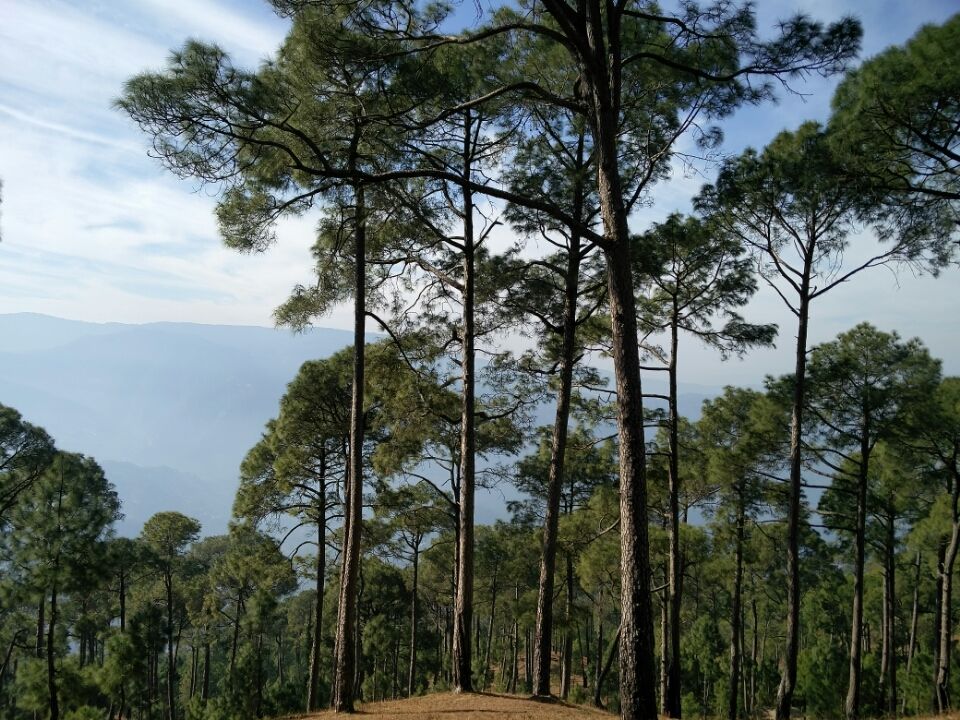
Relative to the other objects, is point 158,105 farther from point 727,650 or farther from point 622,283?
point 727,650

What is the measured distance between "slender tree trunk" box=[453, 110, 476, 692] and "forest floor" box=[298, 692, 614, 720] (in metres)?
0.52

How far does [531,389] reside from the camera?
33.7ft

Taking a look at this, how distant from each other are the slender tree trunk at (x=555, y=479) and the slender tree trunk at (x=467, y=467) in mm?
1070

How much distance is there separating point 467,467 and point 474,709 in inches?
120

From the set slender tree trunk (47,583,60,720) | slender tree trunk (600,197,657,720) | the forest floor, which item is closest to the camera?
slender tree trunk (600,197,657,720)

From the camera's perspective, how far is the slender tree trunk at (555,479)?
8703 millimetres

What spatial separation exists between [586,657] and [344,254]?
1081 inches

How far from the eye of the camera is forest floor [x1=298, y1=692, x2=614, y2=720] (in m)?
7.04

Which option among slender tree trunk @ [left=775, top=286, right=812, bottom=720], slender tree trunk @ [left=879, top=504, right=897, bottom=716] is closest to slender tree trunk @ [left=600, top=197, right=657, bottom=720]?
slender tree trunk @ [left=775, top=286, right=812, bottom=720]

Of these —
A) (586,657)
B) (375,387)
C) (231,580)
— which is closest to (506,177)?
(375,387)

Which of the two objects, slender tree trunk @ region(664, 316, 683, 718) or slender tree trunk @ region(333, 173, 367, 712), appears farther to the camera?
slender tree trunk @ region(664, 316, 683, 718)

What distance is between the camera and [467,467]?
8.53m

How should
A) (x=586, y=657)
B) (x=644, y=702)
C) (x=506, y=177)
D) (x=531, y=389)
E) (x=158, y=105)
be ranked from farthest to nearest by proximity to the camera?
(x=586, y=657) → (x=531, y=389) → (x=506, y=177) → (x=158, y=105) → (x=644, y=702)

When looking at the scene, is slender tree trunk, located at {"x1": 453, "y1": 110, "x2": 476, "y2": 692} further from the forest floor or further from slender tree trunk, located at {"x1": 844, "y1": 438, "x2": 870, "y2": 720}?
slender tree trunk, located at {"x1": 844, "y1": 438, "x2": 870, "y2": 720}
